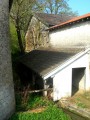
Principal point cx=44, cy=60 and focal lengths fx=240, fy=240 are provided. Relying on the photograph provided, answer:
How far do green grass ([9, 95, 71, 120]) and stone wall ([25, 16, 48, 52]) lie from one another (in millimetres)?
13820

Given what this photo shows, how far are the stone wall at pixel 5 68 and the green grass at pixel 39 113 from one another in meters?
0.74

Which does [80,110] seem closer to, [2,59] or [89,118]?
[89,118]

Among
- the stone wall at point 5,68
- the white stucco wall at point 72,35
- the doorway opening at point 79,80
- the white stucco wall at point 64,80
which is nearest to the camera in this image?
the stone wall at point 5,68

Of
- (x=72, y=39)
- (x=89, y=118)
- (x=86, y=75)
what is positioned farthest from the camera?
(x=72, y=39)

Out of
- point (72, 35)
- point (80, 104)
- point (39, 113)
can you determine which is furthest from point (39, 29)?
point (39, 113)

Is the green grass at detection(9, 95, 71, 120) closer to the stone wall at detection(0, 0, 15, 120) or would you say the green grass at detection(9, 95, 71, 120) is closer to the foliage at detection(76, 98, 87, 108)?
the stone wall at detection(0, 0, 15, 120)

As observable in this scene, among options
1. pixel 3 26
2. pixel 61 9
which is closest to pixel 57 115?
pixel 3 26

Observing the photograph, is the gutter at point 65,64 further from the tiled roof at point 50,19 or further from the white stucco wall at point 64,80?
the tiled roof at point 50,19

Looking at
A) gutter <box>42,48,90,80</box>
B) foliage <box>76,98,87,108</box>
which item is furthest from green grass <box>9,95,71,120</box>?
foliage <box>76,98,87,108</box>

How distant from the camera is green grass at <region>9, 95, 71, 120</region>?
12.5 meters

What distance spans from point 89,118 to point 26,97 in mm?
3919

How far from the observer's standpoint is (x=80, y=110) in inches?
574

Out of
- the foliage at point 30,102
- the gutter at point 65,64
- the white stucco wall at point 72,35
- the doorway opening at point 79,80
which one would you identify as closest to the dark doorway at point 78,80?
the doorway opening at point 79,80

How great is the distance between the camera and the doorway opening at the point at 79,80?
18.3 m
